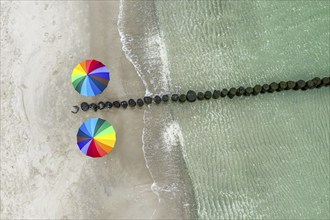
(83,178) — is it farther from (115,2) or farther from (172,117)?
(115,2)

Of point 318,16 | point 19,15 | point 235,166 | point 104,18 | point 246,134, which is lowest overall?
point 235,166

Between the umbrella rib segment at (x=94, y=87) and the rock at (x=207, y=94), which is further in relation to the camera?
the rock at (x=207, y=94)

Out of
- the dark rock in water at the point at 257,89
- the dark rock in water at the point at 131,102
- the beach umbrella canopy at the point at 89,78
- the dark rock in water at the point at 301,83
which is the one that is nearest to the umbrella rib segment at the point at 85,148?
the beach umbrella canopy at the point at 89,78

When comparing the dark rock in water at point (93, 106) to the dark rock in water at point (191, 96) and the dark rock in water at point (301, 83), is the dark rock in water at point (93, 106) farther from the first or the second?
the dark rock in water at point (301, 83)

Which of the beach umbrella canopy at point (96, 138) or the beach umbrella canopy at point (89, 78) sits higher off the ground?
the beach umbrella canopy at point (89, 78)

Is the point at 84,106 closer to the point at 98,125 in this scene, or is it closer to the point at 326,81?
the point at 98,125

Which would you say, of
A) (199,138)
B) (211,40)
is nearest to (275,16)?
(211,40)

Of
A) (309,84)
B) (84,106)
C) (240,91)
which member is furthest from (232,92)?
(84,106)
